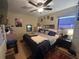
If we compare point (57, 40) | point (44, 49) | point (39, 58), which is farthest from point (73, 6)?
point (39, 58)

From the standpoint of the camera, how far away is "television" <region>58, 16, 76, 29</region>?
3.21 m

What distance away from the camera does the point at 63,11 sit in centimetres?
368

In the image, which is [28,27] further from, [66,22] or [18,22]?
[66,22]

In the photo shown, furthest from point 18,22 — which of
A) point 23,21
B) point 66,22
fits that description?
point 66,22

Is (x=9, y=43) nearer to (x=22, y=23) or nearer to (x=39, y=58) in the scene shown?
(x=39, y=58)

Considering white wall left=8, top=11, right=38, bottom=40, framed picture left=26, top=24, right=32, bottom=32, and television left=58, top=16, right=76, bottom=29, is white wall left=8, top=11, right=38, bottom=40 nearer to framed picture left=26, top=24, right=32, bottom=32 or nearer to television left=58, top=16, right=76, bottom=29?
framed picture left=26, top=24, right=32, bottom=32

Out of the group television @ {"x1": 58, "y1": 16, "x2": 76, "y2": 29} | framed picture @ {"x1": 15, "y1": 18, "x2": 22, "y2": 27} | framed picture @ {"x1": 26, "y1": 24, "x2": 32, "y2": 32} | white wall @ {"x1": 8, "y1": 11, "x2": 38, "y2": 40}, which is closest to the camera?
television @ {"x1": 58, "y1": 16, "x2": 76, "y2": 29}

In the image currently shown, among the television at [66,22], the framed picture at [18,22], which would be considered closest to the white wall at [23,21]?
the framed picture at [18,22]

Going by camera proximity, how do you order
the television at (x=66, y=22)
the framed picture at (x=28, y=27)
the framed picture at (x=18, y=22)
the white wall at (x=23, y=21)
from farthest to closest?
the framed picture at (x=28, y=27), the framed picture at (x=18, y=22), the white wall at (x=23, y=21), the television at (x=66, y=22)

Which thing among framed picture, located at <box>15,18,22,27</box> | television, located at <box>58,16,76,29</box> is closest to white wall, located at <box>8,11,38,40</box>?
framed picture, located at <box>15,18,22,27</box>

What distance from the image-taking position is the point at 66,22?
354cm

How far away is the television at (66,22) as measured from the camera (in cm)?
321

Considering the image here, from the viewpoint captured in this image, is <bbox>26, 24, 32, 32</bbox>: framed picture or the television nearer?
the television

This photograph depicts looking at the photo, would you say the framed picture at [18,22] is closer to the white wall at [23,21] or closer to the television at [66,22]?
the white wall at [23,21]
